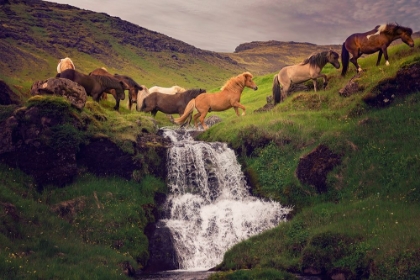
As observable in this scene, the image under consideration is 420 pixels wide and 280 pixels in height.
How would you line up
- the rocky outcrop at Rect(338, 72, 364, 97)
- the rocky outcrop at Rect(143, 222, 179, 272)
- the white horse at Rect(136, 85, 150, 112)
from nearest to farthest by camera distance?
1. the rocky outcrop at Rect(143, 222, 179, 272)
2. the rocky outcrop at Rect(338, 72, 364, 97)
3. the white horse at Rect(136, 85, 150, 112)

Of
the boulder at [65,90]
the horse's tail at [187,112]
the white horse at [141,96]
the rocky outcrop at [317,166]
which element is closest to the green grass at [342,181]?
the rocky outcrop at [317,166]

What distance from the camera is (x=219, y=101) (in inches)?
1163

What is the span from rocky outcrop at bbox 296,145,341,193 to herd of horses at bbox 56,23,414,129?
29.7 ft

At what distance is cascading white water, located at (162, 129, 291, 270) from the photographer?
19016 millimetres

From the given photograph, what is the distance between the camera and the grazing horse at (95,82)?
25281mm

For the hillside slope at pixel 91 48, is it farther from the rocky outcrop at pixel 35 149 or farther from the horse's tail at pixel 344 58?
the rocky outcrop at pixel 35 149

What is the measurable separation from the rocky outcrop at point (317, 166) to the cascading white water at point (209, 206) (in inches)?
65.0

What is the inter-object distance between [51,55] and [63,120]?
4389 inches

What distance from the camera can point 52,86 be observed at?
2294 cm

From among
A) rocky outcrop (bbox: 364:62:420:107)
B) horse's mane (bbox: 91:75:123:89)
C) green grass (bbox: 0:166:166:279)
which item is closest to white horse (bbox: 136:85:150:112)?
horse's mane (bbox: 91:75:123:89)

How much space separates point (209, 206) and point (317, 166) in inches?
198

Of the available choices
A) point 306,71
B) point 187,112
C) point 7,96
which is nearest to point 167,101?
point 187,112

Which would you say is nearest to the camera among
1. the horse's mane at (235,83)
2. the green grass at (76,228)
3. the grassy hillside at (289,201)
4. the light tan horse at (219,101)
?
the green grass at (76,228)

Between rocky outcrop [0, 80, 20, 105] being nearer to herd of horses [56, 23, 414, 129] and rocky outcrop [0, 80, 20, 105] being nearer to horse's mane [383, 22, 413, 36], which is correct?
herd of horses [56, 23, 414, 129]
